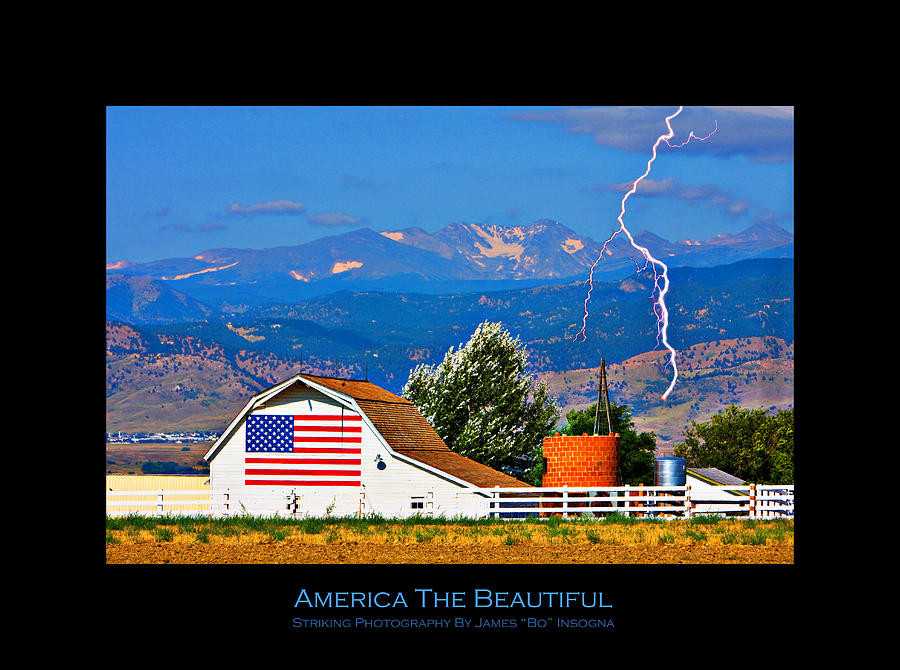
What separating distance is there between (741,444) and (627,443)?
4635cm

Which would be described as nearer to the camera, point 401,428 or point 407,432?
point 401,428

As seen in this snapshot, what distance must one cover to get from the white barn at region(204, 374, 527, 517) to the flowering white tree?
20353 mm

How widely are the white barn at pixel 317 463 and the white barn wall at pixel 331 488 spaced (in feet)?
0.12

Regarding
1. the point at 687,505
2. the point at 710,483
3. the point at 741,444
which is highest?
the point at 687,505

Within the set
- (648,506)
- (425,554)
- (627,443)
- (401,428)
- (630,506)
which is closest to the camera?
(425,554)

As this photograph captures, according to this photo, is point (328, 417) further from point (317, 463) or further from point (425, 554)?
point (425, 554)

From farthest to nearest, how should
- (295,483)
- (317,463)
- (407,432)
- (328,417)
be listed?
1. (407,432)
2. (328,417)
3. (317,463)
4. (295,483)

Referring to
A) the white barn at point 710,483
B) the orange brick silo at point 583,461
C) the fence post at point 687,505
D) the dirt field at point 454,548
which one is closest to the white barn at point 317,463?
the orange brick silo at point 583,461

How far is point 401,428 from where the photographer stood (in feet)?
151

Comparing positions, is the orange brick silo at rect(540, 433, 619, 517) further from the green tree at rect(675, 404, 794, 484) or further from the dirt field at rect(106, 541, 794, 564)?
the green tree at rect(675, 404, 794, 484)

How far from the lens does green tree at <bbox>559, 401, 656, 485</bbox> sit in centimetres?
5684

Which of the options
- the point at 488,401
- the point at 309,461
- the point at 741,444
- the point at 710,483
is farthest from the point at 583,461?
the point at 741,444
